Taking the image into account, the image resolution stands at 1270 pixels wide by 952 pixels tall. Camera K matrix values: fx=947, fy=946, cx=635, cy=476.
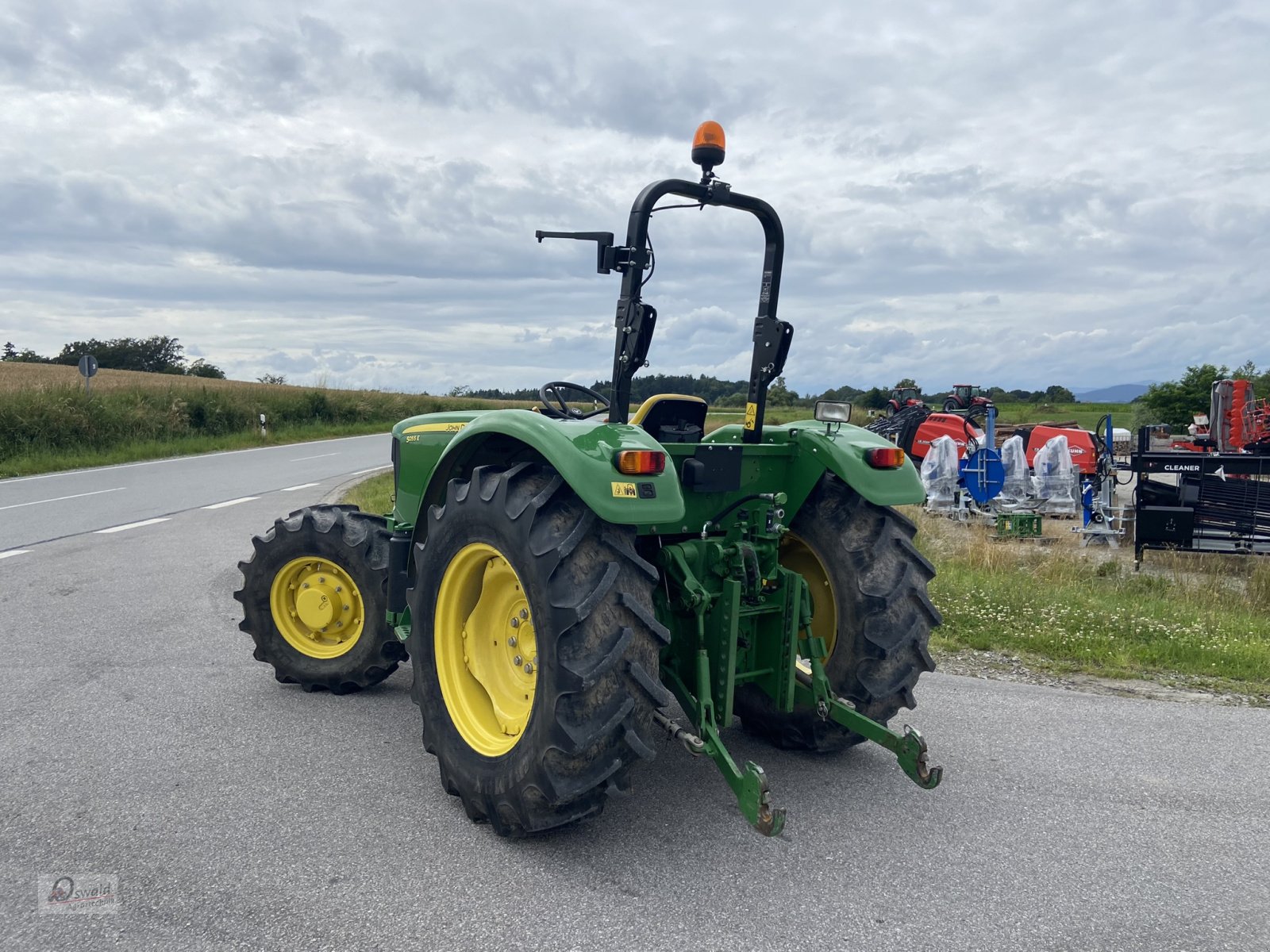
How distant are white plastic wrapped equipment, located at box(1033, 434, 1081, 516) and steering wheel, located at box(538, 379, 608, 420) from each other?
9.96m

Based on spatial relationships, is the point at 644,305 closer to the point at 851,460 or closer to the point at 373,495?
the point at 851,460

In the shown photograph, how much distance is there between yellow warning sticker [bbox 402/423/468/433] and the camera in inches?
180

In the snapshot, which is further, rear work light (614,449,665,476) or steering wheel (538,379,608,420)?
steering wheel (538,379,608,420)

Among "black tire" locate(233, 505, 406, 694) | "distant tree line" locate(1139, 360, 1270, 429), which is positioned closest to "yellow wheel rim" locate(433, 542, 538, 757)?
"black tire" locate(233, 505, 406, 694)

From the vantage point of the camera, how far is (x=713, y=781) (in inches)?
148

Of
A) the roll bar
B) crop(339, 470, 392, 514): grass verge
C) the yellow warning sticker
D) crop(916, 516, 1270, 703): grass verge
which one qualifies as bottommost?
crop(916, 516, 1270, 703): grass verge

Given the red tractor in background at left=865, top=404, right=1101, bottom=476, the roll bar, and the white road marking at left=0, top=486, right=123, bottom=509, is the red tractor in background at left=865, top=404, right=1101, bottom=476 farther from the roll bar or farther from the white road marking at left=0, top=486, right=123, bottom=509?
the white road marking at left=0, top=486, right=123, bottom=509

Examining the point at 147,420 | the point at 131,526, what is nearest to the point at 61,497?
the point at 131,526

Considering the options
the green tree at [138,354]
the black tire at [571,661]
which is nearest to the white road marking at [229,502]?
the black tire at [571,661]

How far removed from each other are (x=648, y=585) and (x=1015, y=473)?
35.8ft

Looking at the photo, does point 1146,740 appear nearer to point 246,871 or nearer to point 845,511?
point 845,511

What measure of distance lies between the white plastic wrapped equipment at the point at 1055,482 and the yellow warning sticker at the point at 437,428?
1027cm

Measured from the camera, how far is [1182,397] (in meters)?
36.4

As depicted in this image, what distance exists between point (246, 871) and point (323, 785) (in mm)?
666
